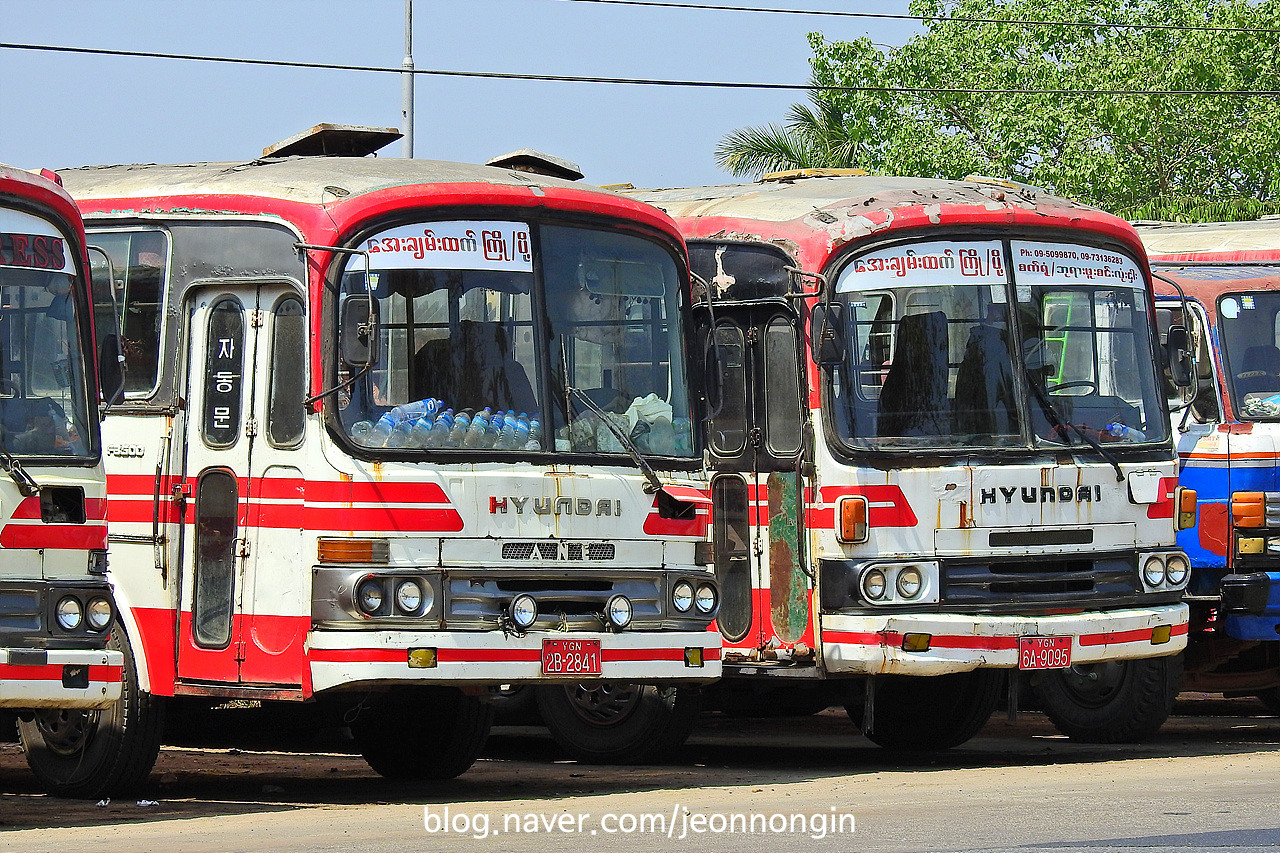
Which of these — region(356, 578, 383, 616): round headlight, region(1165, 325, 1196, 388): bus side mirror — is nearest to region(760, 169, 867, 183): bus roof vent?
region(1165, 325, 1196, 388): bus side mirror

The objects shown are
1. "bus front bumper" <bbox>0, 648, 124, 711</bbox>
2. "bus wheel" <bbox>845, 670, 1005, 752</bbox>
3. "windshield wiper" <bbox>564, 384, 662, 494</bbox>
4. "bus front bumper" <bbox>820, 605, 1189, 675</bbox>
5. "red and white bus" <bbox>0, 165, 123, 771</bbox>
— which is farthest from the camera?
"bus wheel" <bbox>845, 670, 1005, 752</bbox>

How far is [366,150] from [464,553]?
322 centimetres

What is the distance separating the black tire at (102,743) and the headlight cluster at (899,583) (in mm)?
3836

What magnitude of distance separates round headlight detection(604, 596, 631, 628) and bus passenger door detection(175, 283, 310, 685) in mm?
1511

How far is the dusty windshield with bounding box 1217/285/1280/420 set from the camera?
13.3 m

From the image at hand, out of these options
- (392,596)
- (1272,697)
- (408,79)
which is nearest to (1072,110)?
(408,79)

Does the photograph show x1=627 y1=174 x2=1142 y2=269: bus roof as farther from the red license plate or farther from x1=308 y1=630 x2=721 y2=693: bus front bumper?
the red license plate

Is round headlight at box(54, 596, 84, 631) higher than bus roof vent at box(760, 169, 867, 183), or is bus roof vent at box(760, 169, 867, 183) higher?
bus roof vent at box(760, 169, 867, 183)

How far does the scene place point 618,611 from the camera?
1067cm

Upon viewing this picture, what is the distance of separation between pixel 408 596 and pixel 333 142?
330cm

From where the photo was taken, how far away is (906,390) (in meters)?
12.0

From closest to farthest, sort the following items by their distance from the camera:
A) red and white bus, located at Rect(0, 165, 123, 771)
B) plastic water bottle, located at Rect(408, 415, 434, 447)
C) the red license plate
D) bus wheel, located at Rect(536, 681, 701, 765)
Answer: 1. red and white bus, located at Rect(0, 165, 123, 771)
2. plastic water bottle, located at Rect(408, 415, 434, 447)
3. the red license plate
4. bus wheel, located at Rect(536, 681, 701, 765)

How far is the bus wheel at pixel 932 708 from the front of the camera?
13555 millimetres

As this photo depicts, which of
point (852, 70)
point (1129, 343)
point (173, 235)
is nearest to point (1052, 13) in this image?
point (852, 70)
